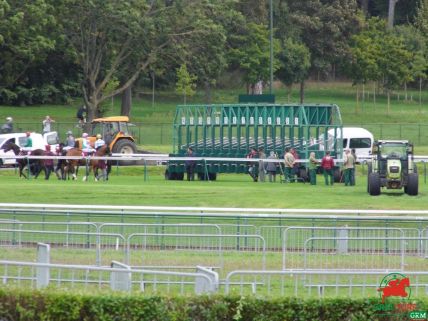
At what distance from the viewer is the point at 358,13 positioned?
84000 mm

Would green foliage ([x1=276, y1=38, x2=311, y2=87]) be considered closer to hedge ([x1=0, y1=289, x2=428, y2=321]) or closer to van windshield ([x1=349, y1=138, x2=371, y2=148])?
van windshield ([x1=349, y1=138, x2=371, y2=148])

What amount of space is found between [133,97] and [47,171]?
3889 centimetres

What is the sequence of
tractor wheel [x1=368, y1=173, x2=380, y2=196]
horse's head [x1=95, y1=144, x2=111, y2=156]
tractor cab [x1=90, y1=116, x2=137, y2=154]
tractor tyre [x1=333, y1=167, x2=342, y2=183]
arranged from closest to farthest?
tractor wheel [x1=368, y1=173, x2=380, y2=196] < tractor tyre [x1=333, y1=167, x2=342, y2=183] < horse's head [x1=95, y1=144, x2=111, y2=156] < tractor cab [x1=90, y1=116, x2=137, y2=154]

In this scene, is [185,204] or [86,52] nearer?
[185,204]

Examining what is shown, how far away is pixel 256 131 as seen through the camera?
4719 centimetres

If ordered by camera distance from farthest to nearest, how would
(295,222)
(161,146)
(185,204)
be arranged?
(161,146), (185,204), (295,222)

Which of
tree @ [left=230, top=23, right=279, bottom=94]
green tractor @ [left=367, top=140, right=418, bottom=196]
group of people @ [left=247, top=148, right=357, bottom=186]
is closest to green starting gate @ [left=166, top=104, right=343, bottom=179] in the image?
group of people @ [left=247, top=148, right=357, bottom=186]

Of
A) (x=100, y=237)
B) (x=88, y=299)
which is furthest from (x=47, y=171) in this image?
(x=88, y=299)

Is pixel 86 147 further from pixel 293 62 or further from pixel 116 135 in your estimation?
pixel 293 62

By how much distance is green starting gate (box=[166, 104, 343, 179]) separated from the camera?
4491cm

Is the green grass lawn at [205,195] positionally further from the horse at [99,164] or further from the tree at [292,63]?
the tree at [292,63]

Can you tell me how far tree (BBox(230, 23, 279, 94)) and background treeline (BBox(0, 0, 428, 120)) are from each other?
8 cm

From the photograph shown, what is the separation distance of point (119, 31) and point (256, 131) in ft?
64.0

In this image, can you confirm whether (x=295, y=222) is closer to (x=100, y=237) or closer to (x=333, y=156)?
(x=100, y=237)
